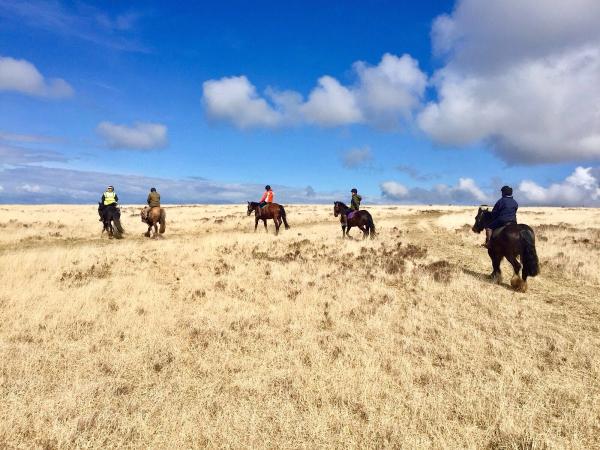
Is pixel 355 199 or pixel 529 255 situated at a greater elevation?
pixel 355 199

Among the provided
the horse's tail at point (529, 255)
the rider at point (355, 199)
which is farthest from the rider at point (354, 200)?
the horse's tail at point (529, 255)

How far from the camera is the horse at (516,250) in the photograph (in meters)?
11.3

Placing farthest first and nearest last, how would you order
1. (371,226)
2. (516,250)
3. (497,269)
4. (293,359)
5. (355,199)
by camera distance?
(355,199)
(371,226)
(497,269)
(516,250)
(293,359)

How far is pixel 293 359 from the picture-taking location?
254 inches

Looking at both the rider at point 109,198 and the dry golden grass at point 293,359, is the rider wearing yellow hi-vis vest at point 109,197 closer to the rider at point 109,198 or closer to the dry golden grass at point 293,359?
the rider at point 109,198

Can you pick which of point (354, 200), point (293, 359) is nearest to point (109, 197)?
point (354, 200)

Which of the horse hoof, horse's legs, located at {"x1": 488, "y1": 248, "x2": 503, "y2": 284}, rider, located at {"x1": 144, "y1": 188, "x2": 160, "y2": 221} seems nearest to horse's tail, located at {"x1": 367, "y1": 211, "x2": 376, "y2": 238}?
horse's legs, located at {"x1": 488, "y1": 248, "x2": 503, "y2": 284}

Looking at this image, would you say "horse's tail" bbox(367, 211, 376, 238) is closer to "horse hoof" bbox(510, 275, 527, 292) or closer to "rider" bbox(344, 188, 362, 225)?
"rider" bbox(344, 188, 362, 225)

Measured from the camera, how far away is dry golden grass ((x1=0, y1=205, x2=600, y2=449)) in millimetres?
4605

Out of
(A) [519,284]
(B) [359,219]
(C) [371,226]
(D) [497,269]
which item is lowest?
(A) [519,284]

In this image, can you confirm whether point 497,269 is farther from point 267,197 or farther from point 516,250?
point 267,197

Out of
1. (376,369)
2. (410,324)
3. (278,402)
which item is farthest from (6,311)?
(410,324)

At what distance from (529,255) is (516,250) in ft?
1.71

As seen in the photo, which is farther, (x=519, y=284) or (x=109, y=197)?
(x=109, y=197)
